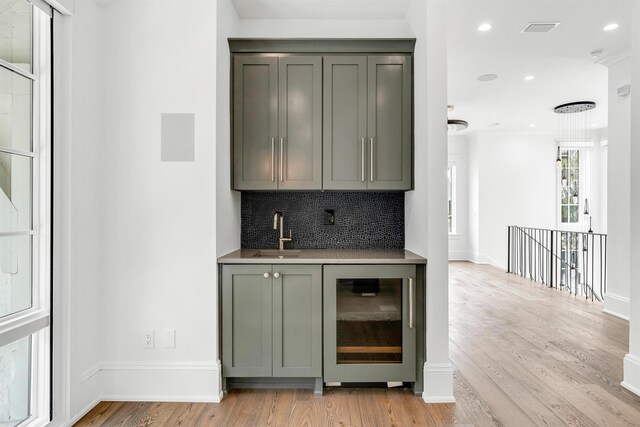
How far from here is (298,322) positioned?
251 centimetres

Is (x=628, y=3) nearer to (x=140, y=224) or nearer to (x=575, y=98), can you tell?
(x=575, y=98)

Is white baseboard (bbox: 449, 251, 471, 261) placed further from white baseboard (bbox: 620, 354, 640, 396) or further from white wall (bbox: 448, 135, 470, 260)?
white baseboard (bbox: 620, 354, 640, 396)

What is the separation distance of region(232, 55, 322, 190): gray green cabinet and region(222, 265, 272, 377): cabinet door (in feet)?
2.34

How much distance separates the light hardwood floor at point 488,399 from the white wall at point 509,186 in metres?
4.75

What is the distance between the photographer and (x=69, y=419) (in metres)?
2.16

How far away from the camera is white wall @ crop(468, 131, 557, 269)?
8.38m

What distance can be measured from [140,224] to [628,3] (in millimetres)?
4358

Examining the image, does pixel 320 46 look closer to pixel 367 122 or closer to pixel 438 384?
pixel 367 122

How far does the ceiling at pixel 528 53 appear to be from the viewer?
129 inches

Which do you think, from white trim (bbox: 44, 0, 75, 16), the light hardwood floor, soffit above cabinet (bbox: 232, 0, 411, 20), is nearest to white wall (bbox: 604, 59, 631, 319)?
the light hardwood floor

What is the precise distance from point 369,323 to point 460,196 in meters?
7.30

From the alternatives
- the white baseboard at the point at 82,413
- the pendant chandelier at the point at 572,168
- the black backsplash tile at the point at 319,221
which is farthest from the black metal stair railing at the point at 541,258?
the white baseboard at the point at 82,413

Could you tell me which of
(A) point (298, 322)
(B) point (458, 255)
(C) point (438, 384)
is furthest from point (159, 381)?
(B) point (458, 255)

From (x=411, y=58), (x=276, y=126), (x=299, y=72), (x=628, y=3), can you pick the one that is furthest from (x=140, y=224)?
(x=628, y=3)
